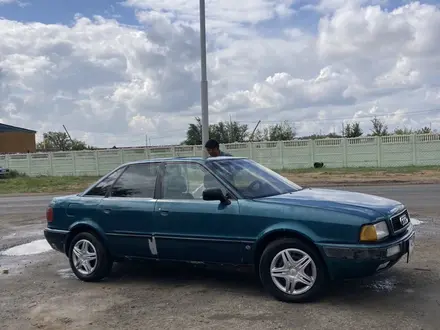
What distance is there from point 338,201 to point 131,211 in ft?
8.19

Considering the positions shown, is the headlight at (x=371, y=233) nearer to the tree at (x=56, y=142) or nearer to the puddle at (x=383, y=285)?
the puddle at (x=383, y=285)

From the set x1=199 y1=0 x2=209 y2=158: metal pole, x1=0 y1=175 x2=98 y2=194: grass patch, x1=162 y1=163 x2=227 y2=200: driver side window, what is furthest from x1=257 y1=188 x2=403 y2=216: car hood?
x1=0 y1=175 x2=98 y2=194: grass patch

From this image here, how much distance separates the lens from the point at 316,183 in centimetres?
2411

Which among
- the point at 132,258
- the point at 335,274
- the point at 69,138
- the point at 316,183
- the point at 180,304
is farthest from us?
the point at 69,138

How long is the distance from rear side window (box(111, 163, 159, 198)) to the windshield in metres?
0.78

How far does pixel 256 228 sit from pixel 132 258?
1.82m

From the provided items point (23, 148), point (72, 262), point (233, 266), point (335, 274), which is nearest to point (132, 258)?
point (72, 262)

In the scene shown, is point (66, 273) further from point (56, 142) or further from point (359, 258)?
point (56, 142)

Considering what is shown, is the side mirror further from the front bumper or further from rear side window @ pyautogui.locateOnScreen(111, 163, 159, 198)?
the front bumper

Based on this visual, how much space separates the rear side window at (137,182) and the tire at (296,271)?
5.82ft

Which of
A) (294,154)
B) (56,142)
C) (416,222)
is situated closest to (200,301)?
(416,222)

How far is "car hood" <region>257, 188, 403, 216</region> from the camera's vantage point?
5582mm

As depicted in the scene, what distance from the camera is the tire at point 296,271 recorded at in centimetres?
554

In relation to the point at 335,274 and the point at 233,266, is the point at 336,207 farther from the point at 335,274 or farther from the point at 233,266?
the point at 233,266
